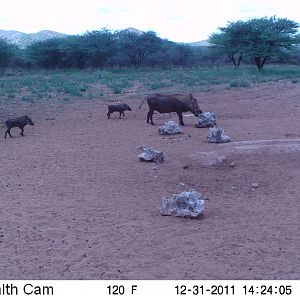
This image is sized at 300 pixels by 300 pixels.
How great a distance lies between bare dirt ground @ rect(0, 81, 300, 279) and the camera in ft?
18.8

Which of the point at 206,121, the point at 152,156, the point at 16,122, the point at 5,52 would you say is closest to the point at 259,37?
the point at 5,52

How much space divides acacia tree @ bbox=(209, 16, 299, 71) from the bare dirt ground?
24.7 meters

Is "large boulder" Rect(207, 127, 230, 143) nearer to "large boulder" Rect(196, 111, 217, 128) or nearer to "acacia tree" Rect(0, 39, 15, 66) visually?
"large boulder" Rect(196, 111, 217, 128)

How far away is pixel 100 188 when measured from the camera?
8.85 meters

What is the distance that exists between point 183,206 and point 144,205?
790mm

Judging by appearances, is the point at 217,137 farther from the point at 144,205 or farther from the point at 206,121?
the point at 144,205

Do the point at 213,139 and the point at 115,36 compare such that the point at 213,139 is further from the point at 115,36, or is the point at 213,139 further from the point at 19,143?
the point at 115,36

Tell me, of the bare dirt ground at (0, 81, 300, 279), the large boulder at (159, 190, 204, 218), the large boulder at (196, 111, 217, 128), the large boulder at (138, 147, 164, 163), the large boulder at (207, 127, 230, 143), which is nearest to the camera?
the bare dirt ground at (0, 81, 300, 279)

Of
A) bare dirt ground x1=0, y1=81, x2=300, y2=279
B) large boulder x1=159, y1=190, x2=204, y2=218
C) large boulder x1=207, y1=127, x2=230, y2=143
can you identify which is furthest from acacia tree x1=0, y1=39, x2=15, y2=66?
large boulder x1=159, y1=190, x2=204, y2=218

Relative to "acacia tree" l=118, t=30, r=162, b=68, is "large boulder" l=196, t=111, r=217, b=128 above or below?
below

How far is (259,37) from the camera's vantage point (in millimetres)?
38969

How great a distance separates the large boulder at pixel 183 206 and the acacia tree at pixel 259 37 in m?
32.1

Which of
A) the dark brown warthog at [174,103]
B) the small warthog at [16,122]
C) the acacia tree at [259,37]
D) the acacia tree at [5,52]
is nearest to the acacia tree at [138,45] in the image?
the acacia tree at [259,37]

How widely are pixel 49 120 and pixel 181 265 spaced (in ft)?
38.6
